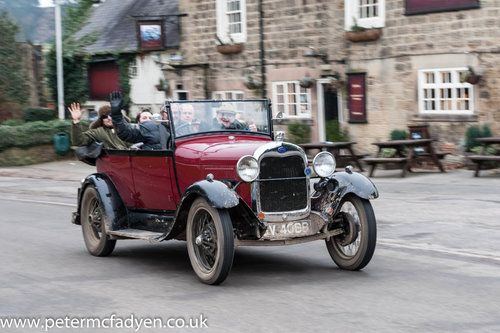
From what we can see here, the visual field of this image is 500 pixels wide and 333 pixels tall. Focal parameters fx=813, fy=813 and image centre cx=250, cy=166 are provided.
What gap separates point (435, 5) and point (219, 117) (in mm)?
11072

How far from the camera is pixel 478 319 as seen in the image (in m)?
5.68

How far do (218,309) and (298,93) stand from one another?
642 inches

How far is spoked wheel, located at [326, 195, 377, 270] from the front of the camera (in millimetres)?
7422

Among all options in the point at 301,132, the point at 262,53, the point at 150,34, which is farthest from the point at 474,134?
the point at 150,34

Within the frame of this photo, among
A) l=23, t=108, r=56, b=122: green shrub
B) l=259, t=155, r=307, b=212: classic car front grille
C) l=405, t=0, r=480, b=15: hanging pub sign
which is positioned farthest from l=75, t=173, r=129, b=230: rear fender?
l=23, t=108, r=56, b=122: green shrub

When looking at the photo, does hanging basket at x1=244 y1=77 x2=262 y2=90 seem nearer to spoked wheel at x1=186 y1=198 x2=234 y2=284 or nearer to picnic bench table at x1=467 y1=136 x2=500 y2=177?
picnic bench table at x1=467 y1=136 x2=500 y2=177

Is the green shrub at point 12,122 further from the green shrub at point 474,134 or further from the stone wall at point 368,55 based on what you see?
the green shrub at point 474,134

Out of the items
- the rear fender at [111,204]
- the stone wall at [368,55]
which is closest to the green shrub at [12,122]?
the stone wall at [368,55]

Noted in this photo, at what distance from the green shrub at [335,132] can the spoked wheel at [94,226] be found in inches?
470

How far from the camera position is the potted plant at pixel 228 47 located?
2344 centimetres

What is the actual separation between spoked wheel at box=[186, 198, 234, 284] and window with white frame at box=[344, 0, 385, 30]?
42.8ft

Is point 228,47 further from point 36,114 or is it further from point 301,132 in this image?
point 36,114

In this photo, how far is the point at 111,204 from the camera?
29.0 ft

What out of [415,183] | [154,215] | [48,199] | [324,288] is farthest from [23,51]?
[324,288]
